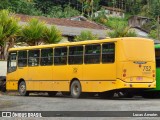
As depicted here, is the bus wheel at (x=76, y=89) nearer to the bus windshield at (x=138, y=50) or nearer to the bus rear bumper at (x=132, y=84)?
the bus rear bumper at (x=132, y=84)

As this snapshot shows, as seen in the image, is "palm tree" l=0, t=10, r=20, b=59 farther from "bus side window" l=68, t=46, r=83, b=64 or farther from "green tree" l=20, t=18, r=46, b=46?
"bus side window" l=68, t=46, r=83, b=64

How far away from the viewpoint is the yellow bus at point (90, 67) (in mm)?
21484

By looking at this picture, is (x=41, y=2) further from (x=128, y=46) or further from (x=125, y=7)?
(x=128, y=46)

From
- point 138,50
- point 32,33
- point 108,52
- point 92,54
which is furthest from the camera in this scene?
point 32,33

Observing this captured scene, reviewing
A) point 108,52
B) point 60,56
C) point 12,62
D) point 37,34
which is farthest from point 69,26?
point 108,52

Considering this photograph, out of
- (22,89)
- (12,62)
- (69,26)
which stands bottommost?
(22,89)

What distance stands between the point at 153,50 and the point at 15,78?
30.2 ft

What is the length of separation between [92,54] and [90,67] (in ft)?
2.08

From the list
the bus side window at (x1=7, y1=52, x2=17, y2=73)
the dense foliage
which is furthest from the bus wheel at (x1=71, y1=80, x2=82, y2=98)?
the dense foliage

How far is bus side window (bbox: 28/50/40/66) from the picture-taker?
86.2ft

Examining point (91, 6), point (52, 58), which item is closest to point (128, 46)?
point (52, 58)

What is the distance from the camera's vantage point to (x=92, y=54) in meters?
22.8

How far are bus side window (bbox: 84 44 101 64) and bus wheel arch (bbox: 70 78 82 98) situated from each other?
1272 mm

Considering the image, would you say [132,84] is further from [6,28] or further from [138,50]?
[6,28]
